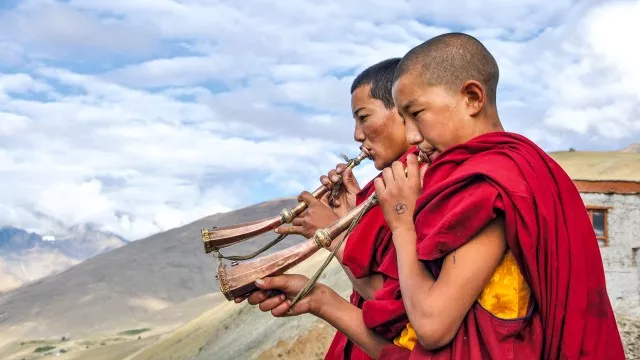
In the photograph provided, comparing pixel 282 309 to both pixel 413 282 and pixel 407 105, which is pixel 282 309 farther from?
pixel 407 105

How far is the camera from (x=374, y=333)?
2596 mm

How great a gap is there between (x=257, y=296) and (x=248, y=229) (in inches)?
37.5

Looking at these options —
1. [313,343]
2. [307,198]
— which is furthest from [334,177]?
[313,343]

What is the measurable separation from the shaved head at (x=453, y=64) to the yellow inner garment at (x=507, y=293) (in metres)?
0.56

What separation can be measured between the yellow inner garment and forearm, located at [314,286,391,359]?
0.53 metres

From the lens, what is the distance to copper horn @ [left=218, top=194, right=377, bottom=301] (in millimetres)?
2672

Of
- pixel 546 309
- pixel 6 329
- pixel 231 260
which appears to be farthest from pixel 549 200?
pixel 6 329

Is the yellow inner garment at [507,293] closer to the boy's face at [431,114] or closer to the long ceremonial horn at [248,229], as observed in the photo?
the boy's face at [431,114]

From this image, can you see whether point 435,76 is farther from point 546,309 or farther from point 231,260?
point 231,260

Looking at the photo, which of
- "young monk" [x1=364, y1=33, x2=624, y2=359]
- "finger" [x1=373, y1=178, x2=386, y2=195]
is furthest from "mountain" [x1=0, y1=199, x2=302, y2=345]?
"young monk" [x1=364, y1=33, x2=624, y2=359]

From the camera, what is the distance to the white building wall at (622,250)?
1416 cm

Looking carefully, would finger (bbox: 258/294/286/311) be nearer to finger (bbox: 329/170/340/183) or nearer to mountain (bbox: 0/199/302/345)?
finger (bbox: 329/170/340/183)

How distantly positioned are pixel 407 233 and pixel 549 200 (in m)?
0.41

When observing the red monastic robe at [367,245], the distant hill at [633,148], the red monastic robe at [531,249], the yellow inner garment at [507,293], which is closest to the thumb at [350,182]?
the red monastic robe at [367,245]
